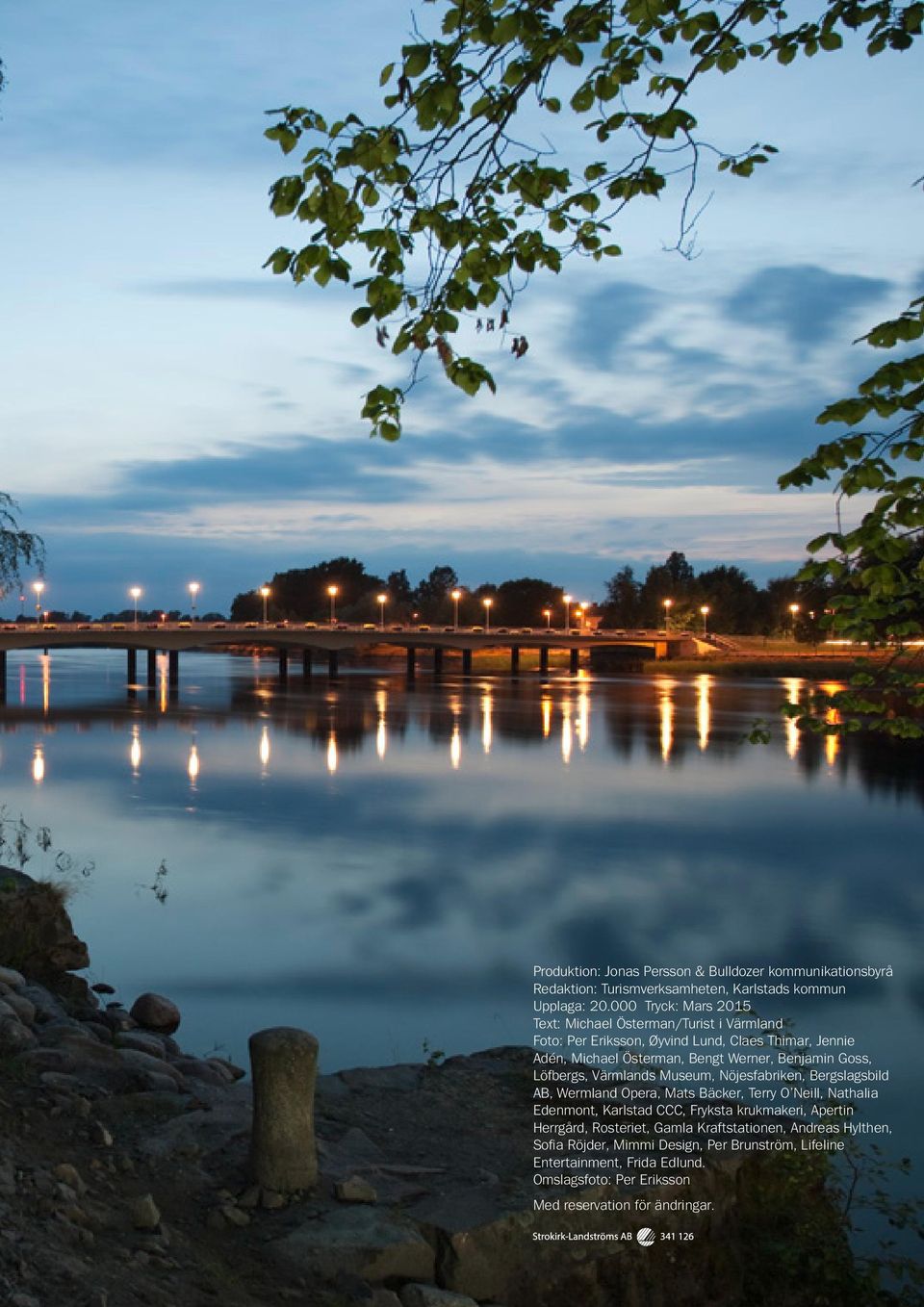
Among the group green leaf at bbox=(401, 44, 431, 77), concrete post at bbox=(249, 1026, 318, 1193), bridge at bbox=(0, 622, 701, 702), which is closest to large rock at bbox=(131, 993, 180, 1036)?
concrete post at bbox=(249, 1026, 318, 1193)

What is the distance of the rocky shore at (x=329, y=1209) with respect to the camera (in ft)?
20.5

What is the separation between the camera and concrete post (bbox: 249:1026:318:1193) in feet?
23.7

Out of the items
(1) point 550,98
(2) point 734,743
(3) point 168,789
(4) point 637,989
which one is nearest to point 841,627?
(1) point 550,98

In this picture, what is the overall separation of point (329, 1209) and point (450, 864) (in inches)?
709

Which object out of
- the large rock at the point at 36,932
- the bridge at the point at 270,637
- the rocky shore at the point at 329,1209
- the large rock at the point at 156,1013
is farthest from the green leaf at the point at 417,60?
the bridge at the point at 270,637

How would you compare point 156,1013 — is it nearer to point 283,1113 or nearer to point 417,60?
point 283,1113

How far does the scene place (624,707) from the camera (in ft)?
256

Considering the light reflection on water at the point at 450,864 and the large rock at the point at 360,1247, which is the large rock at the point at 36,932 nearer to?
the light reflection on water at the point at 450,864

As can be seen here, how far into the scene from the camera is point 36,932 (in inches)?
567

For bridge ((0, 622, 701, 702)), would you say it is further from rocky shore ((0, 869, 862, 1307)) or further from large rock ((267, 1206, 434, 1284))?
large rock ((267, 1206, 434, 1284))

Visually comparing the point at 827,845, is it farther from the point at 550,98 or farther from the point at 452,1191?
the point at 550,98

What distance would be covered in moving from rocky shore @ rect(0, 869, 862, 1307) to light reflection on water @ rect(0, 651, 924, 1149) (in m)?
3.46

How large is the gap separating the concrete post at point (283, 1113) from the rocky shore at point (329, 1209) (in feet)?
0.37

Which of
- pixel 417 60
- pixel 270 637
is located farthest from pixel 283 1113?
pixel 270 637
